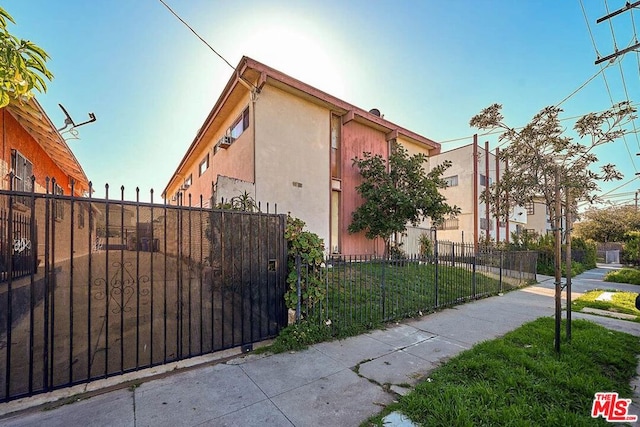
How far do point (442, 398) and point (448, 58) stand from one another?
31.8 feet

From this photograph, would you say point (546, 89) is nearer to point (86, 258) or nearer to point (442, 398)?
point (442, 398)

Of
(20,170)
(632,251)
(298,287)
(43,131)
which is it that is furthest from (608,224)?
(20,170)

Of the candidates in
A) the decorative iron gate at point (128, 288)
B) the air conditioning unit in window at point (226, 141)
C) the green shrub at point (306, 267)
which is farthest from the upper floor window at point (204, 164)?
the decorative iron gate at point (128, 288)

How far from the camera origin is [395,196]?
31.7 ft

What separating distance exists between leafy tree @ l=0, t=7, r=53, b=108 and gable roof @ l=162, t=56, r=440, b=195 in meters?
6.40

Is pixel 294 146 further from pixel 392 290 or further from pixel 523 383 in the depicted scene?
pixel 523 383

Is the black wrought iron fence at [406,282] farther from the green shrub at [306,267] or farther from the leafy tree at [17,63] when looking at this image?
the leafy tree at [17,63]

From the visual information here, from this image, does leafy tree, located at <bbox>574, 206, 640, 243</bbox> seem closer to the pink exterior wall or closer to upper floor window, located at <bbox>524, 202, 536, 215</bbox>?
upper floor window, located at <bbox>524, 202, 536, 215</bbox>

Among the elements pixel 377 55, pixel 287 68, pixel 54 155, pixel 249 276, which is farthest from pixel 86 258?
pixel 54 155

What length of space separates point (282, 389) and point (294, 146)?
300 inches

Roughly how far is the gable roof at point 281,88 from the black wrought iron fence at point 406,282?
5.95 meters

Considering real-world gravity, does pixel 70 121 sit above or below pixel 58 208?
above

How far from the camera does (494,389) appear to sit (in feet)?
9.39

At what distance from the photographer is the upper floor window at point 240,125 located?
→ 9.09 metres
